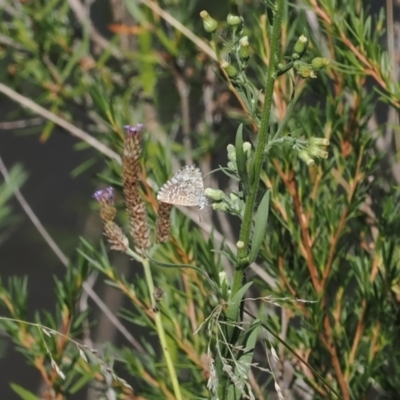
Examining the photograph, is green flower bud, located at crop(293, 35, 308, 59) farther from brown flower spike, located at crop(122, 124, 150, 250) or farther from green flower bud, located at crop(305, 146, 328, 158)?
brown flower spike, located at crop(122, 124, 150, 250)

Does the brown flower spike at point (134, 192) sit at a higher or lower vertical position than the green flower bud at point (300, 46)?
lower

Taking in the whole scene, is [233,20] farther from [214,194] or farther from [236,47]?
[214,194]

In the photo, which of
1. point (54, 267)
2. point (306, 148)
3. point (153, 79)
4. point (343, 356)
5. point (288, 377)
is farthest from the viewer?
point (54, 267)

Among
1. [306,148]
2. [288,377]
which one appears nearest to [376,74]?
[306,148]

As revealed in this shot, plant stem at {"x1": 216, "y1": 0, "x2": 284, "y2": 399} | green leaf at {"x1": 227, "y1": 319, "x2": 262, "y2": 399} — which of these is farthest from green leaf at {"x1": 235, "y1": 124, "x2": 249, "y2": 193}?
green leaf at {"x1": 227, "y1": 319, "x2": 262, "y2": 399}

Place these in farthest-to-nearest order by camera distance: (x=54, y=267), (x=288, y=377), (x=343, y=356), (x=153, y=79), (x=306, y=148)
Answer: (x=54, y=267) → (x=153, y=79) → (x=288, y=377) → (x=343, y=356) → (x=306, y=148)

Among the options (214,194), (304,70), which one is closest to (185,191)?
(214,194)

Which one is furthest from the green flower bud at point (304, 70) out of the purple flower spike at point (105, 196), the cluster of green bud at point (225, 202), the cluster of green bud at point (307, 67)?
the purple flower spike at point (105, 196)

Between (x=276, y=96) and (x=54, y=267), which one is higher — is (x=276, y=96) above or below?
above

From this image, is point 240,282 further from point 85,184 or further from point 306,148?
point 85,184

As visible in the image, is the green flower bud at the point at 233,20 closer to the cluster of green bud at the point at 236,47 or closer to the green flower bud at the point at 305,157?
the cluster of green bud at the point at 236,47

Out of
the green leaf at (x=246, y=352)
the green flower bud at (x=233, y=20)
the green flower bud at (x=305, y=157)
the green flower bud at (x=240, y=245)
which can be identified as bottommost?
the green leaf at (x=246, y=352)
